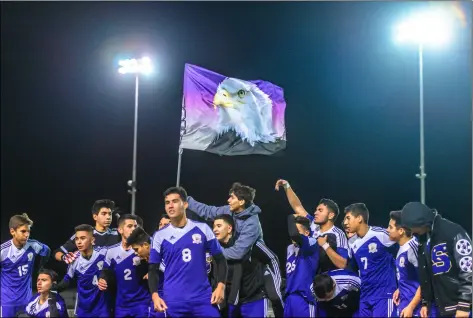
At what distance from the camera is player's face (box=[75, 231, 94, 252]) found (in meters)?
7.61

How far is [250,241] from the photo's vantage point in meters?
7.29

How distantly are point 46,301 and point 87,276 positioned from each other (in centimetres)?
60

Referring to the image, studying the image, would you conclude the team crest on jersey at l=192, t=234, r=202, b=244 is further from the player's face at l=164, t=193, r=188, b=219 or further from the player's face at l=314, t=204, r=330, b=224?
the player's face at l=314, t=204, r=330, b=224

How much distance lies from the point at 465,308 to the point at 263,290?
2.58 m

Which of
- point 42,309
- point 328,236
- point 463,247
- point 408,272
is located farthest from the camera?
point 328,236

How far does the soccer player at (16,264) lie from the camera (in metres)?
8.09

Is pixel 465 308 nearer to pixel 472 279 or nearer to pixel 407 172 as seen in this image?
pixel 472 279

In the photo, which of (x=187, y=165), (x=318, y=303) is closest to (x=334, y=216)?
(x=318, y=303)

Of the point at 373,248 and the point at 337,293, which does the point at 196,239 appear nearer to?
the point at 337,293

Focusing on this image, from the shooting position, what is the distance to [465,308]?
571 cm

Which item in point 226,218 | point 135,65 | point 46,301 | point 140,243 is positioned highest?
point 135,65

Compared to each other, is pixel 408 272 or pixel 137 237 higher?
pixel 137 237

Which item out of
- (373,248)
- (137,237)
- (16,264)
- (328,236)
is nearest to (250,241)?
(328,236)

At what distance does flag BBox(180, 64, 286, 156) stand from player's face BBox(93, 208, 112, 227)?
4.78ft
